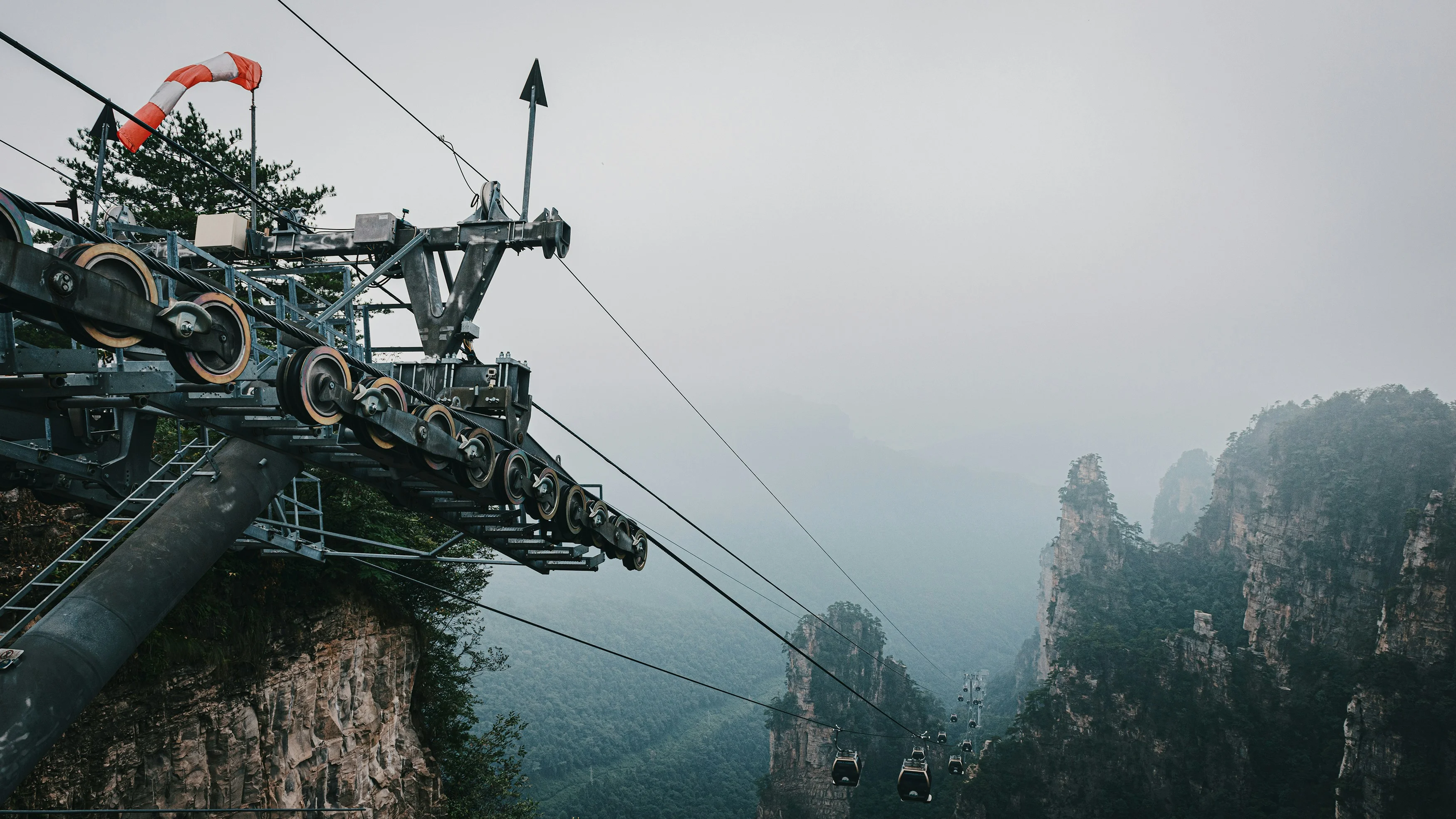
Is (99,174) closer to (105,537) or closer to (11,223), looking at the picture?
(11,223)

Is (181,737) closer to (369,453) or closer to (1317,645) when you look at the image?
(369,453)

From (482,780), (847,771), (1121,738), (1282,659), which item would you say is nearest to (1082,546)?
(1282,659)

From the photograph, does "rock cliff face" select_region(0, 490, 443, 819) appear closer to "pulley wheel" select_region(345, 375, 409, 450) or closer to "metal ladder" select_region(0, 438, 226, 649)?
"metal ladder" select_region(0, 438, 226, 649)

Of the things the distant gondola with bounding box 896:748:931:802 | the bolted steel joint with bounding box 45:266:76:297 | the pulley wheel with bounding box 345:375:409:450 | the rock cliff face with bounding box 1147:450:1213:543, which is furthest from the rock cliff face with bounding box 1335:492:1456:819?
the rock cliff face with bounding box 1147:450:1213:543

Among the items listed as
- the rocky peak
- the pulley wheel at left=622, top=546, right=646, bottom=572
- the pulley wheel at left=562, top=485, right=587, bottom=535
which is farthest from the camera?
the rocky peak

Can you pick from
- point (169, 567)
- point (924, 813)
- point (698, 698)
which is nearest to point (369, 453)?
point (169, 567)

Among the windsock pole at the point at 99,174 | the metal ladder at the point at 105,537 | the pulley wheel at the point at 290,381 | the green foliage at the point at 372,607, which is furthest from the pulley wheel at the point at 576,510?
the green foliage at the point at 372,607

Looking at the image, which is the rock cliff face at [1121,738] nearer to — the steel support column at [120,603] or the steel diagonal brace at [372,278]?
the steel diagonal brace at [372,278]
